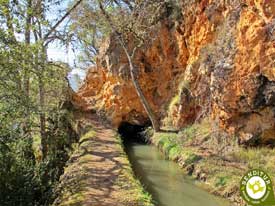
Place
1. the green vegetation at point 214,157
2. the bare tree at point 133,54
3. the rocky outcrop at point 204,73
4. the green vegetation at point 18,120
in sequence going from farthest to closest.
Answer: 1. the bare tree at point 133,54
2. the rocky outcrop at point 204,73
3. the green vegetation at point 214,157
4. the green vegetation at point 18,120

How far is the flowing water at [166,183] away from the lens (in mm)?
11344

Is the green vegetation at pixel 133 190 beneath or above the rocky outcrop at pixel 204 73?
beneath

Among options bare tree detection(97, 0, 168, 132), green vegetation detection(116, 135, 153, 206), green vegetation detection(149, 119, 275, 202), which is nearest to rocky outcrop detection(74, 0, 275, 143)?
green vegetation detection(149, 119, 275, 202)

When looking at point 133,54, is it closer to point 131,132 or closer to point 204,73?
point 204,73

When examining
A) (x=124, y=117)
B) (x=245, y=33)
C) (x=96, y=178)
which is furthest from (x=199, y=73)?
(x=96, y=178)

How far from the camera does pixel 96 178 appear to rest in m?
11.8

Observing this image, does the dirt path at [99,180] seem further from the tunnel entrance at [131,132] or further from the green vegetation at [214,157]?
the tunnel entrance at [131,132]

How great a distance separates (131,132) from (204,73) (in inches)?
393

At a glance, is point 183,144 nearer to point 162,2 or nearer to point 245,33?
point 245,33

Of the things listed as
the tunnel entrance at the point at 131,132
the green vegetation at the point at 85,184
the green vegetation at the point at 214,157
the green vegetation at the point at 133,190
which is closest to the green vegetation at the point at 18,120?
the green vegetation at the point at 85,184

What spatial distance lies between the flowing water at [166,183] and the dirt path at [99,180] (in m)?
0.91

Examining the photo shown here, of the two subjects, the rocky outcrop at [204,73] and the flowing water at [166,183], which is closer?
the flowing water at [166,183]

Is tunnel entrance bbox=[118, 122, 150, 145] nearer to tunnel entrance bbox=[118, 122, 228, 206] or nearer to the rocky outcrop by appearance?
A: the rocky outcrop

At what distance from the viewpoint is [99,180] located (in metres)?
11.5
